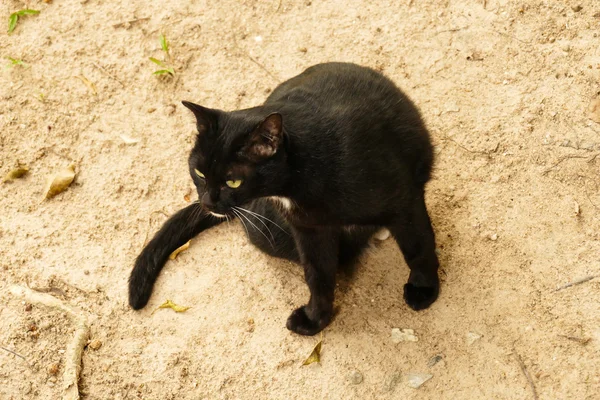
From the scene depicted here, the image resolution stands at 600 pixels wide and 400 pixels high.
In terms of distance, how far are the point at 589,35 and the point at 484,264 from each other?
1424 mm

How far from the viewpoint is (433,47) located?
346 cm

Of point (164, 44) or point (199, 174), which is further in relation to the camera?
point (164, 44)

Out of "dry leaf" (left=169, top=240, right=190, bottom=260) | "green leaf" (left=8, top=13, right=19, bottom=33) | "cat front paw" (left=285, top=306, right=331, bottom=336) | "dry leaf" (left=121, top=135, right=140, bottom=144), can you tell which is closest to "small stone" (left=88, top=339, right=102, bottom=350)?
"dry leaf" (left=169, top=240, right=190, bottom=260)

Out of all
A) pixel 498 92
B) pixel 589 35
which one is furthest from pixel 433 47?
pixel 589 35

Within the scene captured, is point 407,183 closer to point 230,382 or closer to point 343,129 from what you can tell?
point 343,129

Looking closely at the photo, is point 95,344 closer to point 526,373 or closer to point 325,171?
point 325,171

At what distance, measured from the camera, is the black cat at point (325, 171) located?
2229 millimetres

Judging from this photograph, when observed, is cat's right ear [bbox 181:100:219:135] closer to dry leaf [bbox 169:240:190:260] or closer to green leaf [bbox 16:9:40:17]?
dry leaf [bbox 169:240:190:260]

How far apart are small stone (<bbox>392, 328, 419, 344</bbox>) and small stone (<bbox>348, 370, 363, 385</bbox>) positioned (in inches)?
8.4

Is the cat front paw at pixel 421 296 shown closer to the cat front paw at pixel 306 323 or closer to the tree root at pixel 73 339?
the cat front paw at pixel 306 323

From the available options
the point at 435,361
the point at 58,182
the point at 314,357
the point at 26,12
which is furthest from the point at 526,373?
the point at 26,12

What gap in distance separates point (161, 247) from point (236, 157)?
37.3 inches

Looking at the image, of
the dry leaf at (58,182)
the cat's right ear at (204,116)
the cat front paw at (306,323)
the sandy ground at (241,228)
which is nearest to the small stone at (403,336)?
the sandy ground at (241,228)

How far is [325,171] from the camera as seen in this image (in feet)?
7.43
